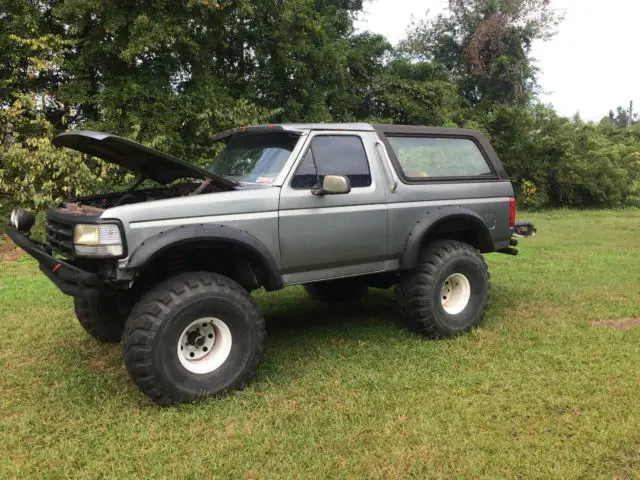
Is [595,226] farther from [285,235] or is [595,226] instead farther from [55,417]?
A: [55,417]

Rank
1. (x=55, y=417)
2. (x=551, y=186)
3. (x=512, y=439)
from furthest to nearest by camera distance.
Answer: (x=551, y=186) → (x=55, y=417) → (x=512, y=439)

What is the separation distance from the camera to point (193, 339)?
12.2ft

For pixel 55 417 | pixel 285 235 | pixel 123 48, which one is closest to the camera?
pixel 55 417

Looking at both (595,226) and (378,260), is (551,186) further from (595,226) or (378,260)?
A: (378,260)

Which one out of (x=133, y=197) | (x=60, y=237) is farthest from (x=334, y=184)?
(x=60, y=237)

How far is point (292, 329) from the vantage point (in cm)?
524

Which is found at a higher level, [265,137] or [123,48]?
[123,48]

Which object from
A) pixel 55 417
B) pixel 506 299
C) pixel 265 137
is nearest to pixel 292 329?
pixel 265 137

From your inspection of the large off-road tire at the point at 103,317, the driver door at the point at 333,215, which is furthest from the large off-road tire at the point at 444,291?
the large off-road tire at the point at 103,317

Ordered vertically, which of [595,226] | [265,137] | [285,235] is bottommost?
[595,226]

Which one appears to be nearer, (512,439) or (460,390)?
(512,439)

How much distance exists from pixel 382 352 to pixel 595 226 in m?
11.9

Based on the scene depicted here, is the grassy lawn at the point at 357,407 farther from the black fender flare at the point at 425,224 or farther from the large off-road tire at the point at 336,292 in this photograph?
the black fender flare at the point at 425,224

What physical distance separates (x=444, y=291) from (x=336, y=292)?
4.91 feet
